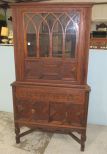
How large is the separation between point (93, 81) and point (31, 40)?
1.08 meters

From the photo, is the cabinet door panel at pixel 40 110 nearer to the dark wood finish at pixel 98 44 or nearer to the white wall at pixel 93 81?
the white wall at pixel 93 81

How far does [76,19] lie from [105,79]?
1042 millimetres

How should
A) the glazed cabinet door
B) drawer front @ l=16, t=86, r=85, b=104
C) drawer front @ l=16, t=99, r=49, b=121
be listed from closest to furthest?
the glazed cabinet door, drawer front @ l=16, t=86, r=85, b=104, drawer front @ l=16, t=99, r=49, b=121

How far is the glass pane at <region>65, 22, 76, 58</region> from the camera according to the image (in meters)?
1.68

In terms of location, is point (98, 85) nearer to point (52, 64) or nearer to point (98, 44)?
point (52, 64)

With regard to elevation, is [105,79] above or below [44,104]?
above

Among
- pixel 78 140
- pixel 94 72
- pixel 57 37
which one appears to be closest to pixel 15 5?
pixel 57 37

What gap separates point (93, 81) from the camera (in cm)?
237

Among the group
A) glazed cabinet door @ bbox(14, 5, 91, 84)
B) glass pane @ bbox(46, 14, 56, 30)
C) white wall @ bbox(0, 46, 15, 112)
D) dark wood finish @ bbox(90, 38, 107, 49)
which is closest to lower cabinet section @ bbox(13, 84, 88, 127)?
glazed cabinet door @ bbox(14, 5, 91, 84)

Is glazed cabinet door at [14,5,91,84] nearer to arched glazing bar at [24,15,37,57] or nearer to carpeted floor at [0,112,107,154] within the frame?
arched glazing bar at [24,15,37,57]

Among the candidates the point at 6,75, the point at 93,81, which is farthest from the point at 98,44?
the point at 6,75

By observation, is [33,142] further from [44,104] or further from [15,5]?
[15,5]

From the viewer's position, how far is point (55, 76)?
1.82 m

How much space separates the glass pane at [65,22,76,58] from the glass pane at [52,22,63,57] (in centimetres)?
7
